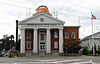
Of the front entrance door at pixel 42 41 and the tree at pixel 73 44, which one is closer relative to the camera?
the tree at pixel 73 44

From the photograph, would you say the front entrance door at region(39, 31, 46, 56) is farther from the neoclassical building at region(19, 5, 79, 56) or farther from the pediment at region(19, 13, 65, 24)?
the pediment at region(19, 13, 65, 24)

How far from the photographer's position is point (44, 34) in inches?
1973

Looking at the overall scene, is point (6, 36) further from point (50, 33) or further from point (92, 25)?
point (92, 25)

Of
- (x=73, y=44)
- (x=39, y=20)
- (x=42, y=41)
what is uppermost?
(x=39, y=20)

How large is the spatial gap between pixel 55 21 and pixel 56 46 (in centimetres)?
756

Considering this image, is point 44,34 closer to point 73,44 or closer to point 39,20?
point 39,20

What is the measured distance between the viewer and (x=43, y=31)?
50250 mm

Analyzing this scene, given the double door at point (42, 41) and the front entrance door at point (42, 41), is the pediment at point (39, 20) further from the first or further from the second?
the double door at point (42, 41)

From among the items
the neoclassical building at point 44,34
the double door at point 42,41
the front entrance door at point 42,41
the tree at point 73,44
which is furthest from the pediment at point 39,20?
the tree at point 73,44

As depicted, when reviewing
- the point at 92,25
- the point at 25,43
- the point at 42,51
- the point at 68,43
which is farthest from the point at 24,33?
the point at 92,25

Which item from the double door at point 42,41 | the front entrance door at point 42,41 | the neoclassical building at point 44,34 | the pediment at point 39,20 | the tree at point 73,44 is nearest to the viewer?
the tree at point 73,44

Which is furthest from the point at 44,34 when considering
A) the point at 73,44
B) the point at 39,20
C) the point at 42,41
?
the point at 73,44

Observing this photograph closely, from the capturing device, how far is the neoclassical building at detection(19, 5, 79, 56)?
1863 inches

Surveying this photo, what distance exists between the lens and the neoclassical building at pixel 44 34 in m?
47.3
